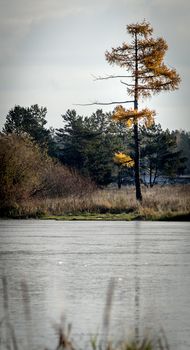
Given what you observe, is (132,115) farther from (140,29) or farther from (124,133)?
(124,133)

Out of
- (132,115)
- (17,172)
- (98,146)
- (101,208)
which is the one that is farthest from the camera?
(98,146)

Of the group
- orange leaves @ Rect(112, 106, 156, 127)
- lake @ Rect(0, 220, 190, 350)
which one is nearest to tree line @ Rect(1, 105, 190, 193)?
orange leaves @ Rect(112, 106, 156, 127)

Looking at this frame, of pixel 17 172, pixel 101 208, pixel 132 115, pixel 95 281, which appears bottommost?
pixel 95 281

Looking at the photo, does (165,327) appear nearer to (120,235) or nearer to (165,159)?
(120,235)

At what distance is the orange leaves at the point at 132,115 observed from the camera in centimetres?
4812

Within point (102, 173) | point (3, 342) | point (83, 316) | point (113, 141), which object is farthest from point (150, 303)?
point (113, 141)

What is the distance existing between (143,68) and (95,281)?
31.4 metres

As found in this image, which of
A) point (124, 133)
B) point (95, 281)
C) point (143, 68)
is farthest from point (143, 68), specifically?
point (124, 133)

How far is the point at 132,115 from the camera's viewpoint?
48.3 m

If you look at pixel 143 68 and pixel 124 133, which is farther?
pixel 124 133

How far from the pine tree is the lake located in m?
15.4

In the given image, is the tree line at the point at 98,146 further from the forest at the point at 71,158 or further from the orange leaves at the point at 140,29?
the orange leaves at the point at 140,29

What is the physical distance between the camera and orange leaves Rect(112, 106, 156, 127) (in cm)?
4812

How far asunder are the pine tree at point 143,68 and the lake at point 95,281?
50.6 ft
